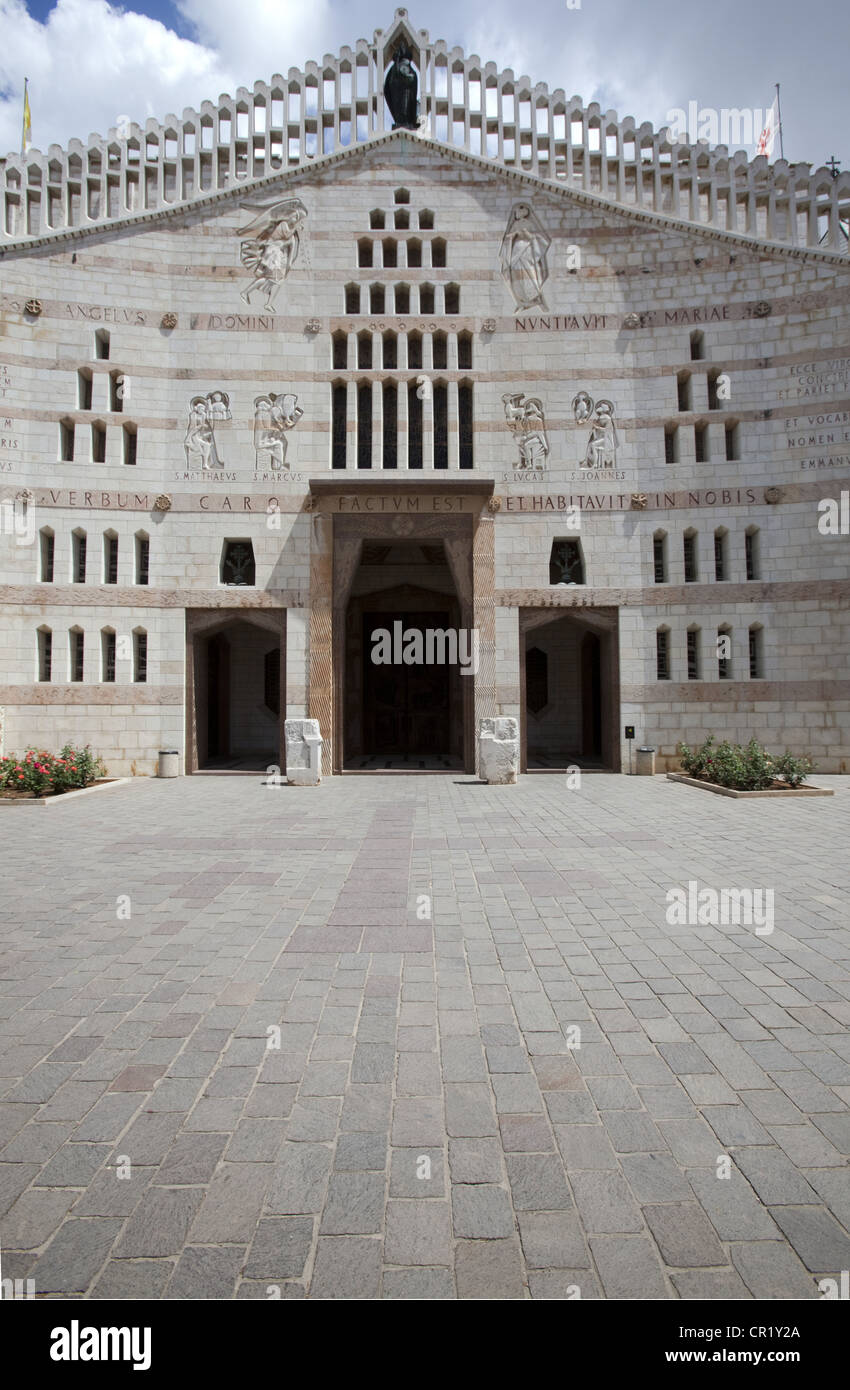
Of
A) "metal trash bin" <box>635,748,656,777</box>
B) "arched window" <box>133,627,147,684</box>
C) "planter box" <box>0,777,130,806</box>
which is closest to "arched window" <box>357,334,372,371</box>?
"arched window" <box>133,627,147,684</box>

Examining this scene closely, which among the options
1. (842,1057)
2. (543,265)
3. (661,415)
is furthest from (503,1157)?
(543,265)

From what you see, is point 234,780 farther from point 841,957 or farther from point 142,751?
point 841,957

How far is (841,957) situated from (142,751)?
56.2 feet

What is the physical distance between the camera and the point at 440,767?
65.7 ft

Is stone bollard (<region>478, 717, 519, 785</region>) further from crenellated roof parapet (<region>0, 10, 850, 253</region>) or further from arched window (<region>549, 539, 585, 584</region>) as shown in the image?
crenellated roof parapet (<region>0, 10, 850, 253</region>)

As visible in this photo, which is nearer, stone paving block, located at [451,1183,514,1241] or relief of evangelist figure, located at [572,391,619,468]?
stone paving block, located at [451,1183,514,1241]

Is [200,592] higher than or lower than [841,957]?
higher

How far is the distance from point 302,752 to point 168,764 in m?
4.17

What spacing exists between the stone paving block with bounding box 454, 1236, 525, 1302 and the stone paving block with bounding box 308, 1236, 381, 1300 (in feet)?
1.00

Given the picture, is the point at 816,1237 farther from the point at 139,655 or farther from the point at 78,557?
the point at 78,557

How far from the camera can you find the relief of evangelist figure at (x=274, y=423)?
62.5 feet

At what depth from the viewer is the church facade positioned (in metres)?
18.6

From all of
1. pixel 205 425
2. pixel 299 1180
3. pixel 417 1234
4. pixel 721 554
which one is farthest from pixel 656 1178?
pixel 205 425

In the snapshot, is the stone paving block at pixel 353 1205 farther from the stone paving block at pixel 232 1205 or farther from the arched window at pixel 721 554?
the arched window at pixel 721 554
